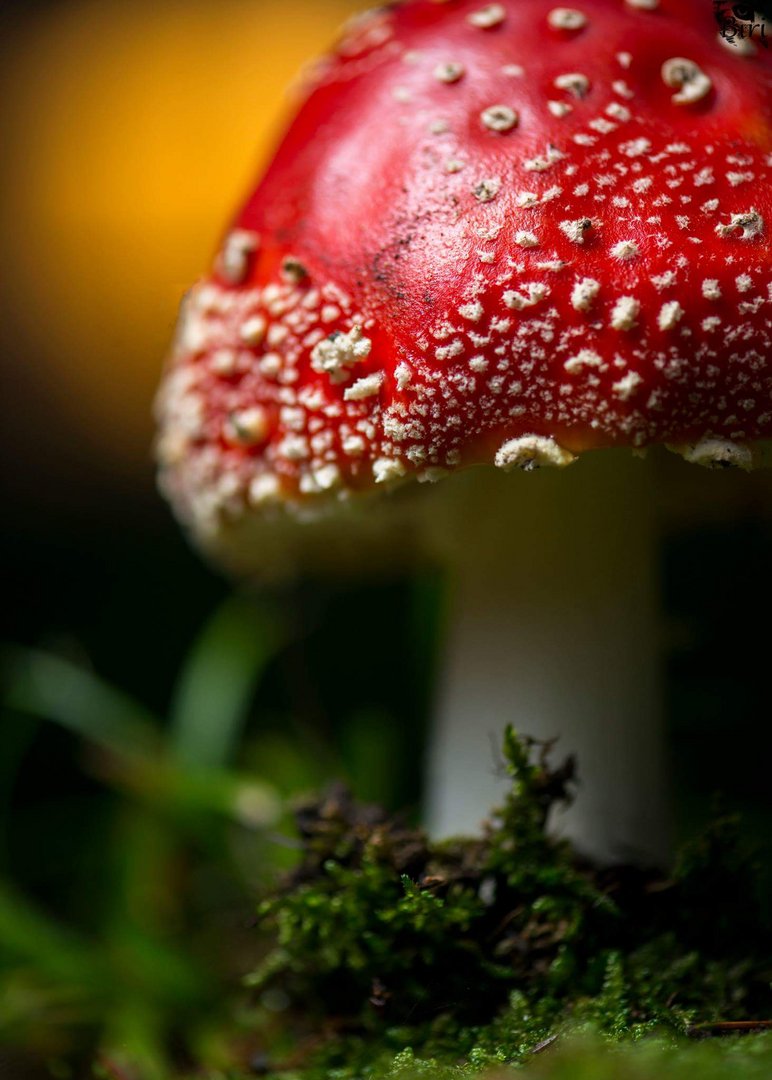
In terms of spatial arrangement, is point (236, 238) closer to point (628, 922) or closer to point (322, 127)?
point (322, 127)

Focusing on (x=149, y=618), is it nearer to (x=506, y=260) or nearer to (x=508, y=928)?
(x=508, y=928)

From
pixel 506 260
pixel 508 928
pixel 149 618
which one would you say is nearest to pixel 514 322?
pixel 506 260

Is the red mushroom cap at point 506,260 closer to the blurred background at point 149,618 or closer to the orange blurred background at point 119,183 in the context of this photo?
the blurred background at point 149,618

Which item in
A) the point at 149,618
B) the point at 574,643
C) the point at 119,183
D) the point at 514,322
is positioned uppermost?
the point at 119,183

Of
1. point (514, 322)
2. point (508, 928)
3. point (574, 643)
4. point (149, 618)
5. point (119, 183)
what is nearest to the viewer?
point (514, 322)

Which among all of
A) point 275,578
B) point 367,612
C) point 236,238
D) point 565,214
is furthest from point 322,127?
point 367,612

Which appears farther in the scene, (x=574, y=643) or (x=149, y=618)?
(x=149, y=618)
